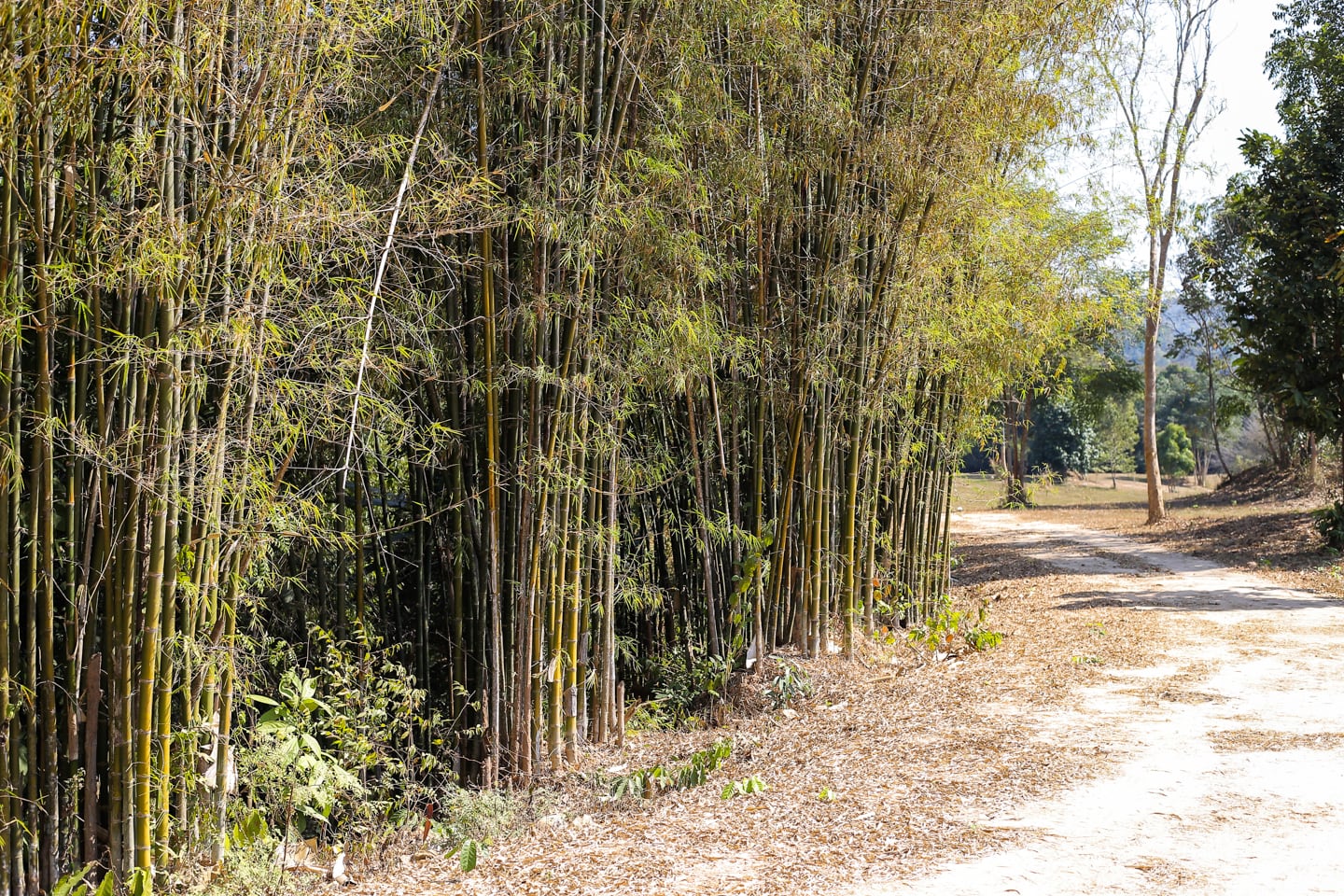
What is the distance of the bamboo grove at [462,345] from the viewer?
241 cm

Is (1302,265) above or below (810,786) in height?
above

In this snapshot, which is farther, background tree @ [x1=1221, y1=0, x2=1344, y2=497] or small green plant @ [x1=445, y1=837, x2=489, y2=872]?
background tree @ [x1=1221, y1=0, x2=1344, y2=497]

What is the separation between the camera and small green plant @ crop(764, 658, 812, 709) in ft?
15.8

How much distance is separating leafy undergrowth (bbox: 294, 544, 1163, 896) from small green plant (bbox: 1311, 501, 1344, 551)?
15.9ft

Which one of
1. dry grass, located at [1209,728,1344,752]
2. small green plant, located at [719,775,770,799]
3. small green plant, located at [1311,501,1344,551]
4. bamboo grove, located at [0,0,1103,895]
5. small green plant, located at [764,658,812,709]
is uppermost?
bamboo grove, located at [0,0,1103,895]

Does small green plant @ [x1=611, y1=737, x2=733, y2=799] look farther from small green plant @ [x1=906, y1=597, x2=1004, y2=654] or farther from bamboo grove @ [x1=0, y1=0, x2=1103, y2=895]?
small green plant @ [x1=906, y1=597, x2=1004, y2=654]

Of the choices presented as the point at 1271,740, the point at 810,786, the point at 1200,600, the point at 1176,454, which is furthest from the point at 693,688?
the point at 1176,454

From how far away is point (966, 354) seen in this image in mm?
6625

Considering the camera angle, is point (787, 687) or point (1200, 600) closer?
point (787, 687)

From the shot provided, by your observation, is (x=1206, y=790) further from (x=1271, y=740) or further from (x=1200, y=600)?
(x=1200, y=600)

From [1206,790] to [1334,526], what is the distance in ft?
24.0

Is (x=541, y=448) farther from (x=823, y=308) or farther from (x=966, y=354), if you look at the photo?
(x=966, y=354)

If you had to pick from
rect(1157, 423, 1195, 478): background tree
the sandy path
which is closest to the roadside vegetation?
the sandy path

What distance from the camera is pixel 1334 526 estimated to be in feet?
30.3
